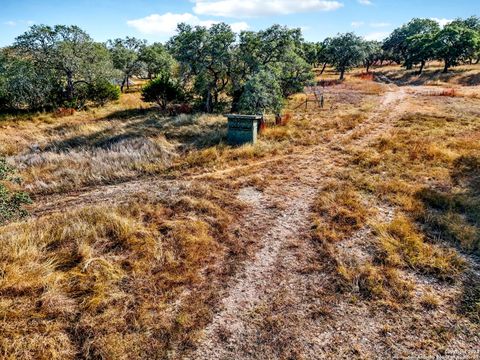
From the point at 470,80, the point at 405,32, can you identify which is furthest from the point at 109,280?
the point at 405,32

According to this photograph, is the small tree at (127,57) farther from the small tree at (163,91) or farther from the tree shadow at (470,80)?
the tree shadow at (470,80)

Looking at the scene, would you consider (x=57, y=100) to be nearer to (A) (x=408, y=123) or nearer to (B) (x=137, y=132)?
(B) (x=137, y=132)

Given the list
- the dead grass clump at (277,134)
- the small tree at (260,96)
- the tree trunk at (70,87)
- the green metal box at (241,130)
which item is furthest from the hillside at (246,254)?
the tree trunk at (70,87)

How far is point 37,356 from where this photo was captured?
3.99 m

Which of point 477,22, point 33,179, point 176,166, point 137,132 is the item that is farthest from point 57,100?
point 477,22

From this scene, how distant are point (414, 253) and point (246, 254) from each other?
335 cm

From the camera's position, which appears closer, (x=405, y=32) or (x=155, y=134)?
(x=155, y=134)

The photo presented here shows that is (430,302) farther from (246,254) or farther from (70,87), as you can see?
(70,87)

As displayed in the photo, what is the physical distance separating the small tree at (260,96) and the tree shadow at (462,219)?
8.76 meters

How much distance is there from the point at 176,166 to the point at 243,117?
3582 millimetres

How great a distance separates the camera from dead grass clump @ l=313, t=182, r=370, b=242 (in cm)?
683

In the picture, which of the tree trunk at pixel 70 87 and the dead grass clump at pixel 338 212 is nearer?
the dead grass clump at pixel 338 212

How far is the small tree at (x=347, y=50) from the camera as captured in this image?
40.0 meters

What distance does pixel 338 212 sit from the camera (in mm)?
7586
